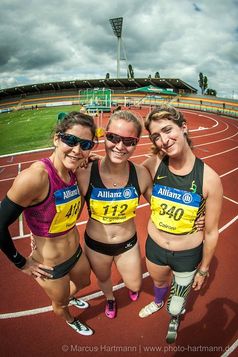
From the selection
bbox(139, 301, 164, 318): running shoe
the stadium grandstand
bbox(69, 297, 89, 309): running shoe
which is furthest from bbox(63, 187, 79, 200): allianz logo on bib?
the stadium grandstand

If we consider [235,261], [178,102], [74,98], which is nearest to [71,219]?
[235,261]

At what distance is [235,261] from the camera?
483 cm

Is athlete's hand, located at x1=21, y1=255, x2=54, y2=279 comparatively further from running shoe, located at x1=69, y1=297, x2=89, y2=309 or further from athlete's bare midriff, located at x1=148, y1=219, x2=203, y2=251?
running shoe, located at x1=69, y1=297, x2=89, y2=309

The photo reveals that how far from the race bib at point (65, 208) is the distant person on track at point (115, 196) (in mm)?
254

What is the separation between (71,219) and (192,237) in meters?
1.46

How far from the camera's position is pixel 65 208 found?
2305 millimetres

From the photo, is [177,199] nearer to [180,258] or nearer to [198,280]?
[180,258]

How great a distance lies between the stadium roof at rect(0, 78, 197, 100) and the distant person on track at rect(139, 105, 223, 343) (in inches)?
2430

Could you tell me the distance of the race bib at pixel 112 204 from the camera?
262cm

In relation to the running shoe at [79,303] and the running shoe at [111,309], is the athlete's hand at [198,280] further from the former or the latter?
the running shoe at [79,303]

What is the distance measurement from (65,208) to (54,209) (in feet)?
0.40

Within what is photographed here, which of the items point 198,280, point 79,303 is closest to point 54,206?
point 198,280

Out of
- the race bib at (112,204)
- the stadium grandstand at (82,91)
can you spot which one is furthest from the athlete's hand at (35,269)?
the stadium grandstand at (82,91)

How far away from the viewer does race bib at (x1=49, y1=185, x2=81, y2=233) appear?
7.34 feet
